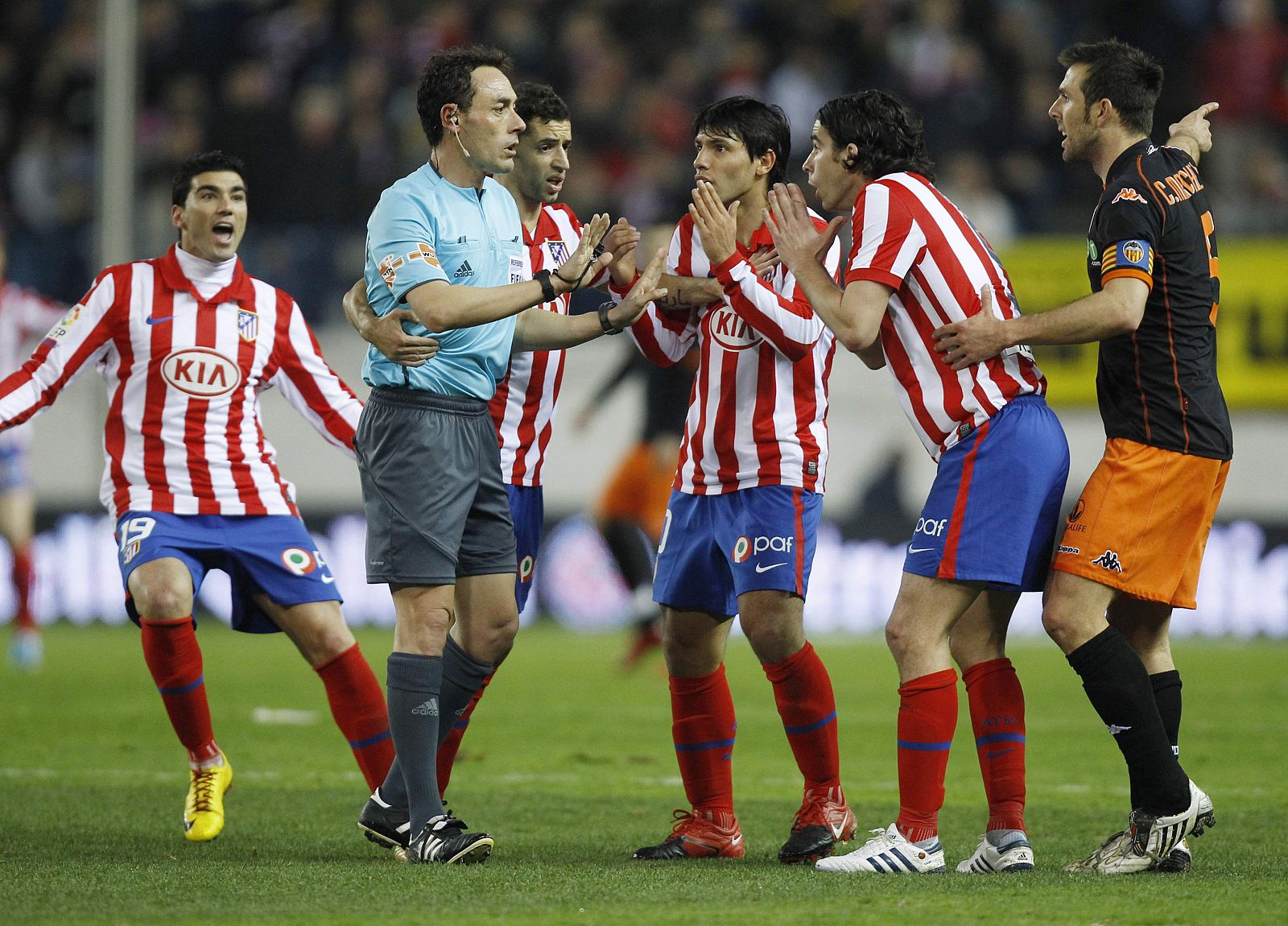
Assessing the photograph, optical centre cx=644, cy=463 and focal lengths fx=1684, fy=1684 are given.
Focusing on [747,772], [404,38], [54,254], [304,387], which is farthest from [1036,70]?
[304,387]

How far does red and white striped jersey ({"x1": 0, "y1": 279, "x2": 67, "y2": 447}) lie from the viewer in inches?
432

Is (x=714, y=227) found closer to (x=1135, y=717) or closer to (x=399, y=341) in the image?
(x=399, y=341)

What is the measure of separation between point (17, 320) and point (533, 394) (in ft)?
21.5

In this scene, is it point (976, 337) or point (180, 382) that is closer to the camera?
point (976, 337)

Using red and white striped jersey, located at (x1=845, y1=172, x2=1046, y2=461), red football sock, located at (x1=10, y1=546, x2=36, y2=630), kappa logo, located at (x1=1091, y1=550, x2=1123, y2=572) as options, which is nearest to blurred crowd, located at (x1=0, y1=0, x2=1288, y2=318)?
red football sock, located at (x1=10, y1=546, x2=36, y2=630)

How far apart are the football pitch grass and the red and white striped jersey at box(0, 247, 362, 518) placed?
3.75 ft

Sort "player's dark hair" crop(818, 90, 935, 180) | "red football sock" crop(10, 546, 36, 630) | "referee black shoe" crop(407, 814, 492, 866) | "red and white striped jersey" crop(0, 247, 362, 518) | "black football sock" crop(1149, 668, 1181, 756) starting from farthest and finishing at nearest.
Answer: "red football sock" crop(10, 546, 36, 630) → "red and white striped jersey" crop(0, 247, 362, 518) → "black football sock" crop(1149, 668, 1181, 756) → "player's dark hair" crop(818, 90, 935, 180) → "referee black shoe" crop(407, 814, 492, 866)

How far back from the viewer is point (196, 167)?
5887 mm

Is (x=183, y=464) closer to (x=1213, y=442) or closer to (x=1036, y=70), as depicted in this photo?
(x=1213, y=442)

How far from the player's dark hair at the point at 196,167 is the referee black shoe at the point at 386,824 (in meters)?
2.26

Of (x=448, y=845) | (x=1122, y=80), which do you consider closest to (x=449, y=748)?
(x=448, y=845)

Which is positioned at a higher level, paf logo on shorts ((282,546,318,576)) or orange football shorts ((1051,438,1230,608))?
orange football shorts ((1051,438,1230,608))

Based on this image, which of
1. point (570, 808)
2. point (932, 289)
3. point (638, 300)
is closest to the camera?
point (932, 289)

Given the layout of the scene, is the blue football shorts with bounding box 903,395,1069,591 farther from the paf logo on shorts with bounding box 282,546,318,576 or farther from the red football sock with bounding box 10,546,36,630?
the red football sock with bounding box 10,546,36,630
